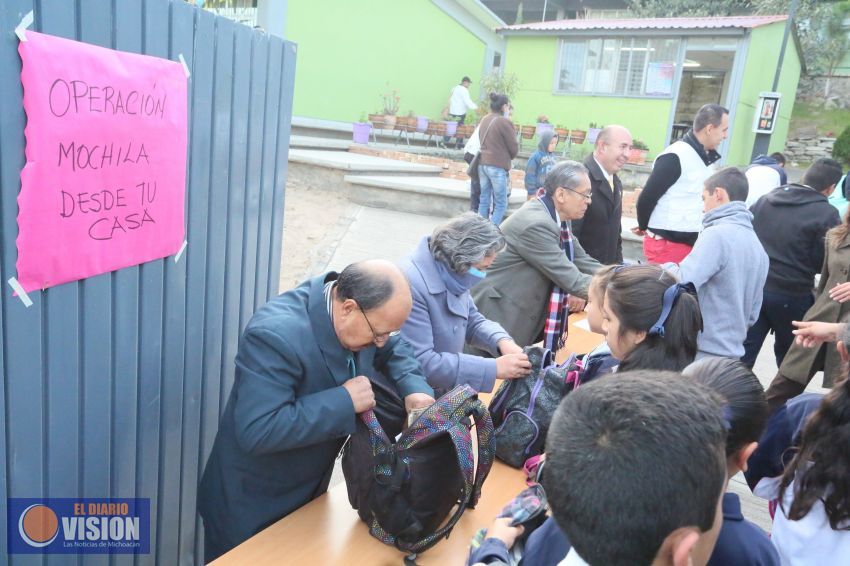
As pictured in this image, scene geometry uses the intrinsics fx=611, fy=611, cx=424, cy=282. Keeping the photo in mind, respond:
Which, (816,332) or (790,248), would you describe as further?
(790,248)

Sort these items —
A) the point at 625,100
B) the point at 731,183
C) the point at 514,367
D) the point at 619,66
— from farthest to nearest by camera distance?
1. the point at 619,66
2. the point at 625,100
3. the point at 731,183
4. the point at 514,367

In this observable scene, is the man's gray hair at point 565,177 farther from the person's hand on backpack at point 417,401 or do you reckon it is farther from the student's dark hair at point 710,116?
the person's hand on backpack at point 417,401

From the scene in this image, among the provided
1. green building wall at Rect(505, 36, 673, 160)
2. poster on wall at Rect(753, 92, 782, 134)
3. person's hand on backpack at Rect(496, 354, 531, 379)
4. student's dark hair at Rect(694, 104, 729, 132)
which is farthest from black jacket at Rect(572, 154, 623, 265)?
green building wall at Rect(505, 36, 673, 160)

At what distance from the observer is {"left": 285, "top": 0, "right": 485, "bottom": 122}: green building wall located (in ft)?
43.2

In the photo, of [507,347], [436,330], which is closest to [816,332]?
[507,347]

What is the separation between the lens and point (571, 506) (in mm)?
975

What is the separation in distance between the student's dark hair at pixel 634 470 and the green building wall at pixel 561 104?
1696 centimetres

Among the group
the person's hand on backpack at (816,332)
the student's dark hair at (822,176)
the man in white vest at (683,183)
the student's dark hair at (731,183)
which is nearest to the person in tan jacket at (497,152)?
the man in white vest at (683,183)

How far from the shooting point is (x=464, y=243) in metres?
2.51

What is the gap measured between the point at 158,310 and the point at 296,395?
22.6 inches

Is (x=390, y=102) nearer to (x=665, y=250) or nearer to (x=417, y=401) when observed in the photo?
(x=665, y=250)

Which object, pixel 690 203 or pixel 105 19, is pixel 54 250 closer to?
pixel 105 19

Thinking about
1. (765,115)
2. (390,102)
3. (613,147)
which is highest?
(765,115)

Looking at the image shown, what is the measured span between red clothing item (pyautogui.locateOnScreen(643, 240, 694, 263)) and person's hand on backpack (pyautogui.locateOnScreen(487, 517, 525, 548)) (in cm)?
324
